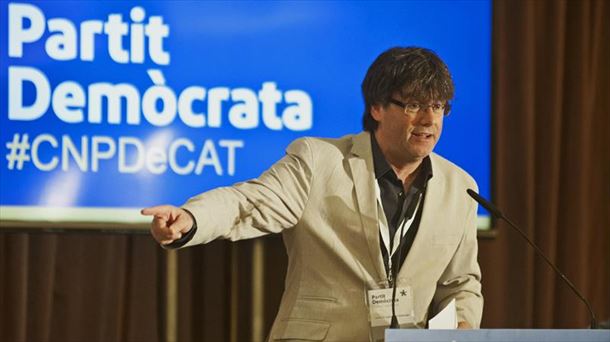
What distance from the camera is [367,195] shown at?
106 inches

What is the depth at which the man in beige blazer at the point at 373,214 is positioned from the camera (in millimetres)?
2621

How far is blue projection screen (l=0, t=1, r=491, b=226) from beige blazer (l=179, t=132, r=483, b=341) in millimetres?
821

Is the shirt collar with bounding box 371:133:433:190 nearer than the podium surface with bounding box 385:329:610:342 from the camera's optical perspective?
No


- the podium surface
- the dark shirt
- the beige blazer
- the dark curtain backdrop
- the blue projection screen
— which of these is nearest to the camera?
the podium surface

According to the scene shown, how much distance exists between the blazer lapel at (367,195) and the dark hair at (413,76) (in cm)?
18

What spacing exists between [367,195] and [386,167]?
13cm

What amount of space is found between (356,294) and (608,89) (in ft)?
6.61

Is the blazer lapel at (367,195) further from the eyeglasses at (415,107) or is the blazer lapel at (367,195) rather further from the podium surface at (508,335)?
the podium surface at (508,335)

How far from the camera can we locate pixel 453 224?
9.07 ft

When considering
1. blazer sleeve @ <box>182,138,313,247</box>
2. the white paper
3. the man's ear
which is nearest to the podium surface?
the white paper

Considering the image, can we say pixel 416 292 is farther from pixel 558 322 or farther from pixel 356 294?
pixel 558 322

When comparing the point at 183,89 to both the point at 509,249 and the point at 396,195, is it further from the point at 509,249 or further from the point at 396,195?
the point at 509,249

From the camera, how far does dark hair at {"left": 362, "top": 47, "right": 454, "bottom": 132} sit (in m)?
2.76

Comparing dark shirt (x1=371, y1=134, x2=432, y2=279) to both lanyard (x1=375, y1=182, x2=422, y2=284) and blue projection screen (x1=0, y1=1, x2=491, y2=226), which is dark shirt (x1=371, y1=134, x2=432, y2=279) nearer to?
lanyard (x1=375, y1=182, x2=422, y2=284)
